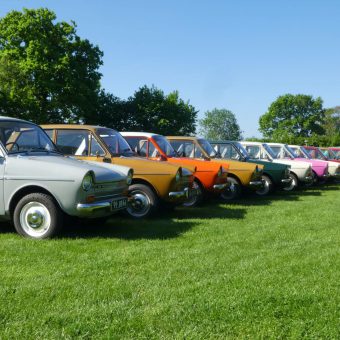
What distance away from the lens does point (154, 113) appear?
43.3m

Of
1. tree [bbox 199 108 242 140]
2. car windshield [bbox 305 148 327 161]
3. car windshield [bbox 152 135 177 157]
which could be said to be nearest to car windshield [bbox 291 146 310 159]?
car windshield [bbox 305 148 327 161]

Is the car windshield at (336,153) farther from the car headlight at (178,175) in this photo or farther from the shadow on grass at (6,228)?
the shadow on grass at (6,228)

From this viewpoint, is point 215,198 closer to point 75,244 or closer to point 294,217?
point 294,217

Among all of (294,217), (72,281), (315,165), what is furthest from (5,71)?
(72,281)

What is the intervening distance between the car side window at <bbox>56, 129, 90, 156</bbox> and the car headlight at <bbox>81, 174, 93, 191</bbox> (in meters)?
2.46

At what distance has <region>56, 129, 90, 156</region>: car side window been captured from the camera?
8852mm

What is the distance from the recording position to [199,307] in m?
3.84

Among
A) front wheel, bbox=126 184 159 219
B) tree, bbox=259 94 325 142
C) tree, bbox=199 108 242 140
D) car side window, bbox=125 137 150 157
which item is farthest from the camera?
tree, bbox=199 108 242 140

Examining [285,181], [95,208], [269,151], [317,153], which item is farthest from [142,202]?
[317,153]

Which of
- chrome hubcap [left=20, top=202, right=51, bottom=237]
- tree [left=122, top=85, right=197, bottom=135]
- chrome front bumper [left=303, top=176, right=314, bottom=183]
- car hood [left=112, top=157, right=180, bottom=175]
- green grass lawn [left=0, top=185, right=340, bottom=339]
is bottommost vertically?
green grass lawn [left=0, top=185, right=340, bottom=339]

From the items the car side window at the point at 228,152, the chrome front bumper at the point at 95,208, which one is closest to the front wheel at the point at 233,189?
the car side window at the point at 228,152

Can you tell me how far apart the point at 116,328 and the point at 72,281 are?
1207 mm

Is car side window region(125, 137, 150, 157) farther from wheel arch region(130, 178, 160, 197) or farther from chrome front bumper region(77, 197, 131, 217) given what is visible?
chrome front bumper region(77, 197, 131, 217)

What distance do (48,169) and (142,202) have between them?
99.1 inches
